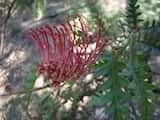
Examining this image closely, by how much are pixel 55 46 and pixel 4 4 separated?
2135 mm

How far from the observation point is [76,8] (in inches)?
184

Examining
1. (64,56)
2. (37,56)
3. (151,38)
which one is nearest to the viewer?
(64,56)

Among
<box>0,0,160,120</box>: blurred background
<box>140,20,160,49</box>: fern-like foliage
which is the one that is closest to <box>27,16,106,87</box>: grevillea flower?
<box>140,20,160,49</box>: fern-like foliage

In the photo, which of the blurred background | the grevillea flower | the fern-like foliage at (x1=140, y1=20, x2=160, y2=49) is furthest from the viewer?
the blurred background

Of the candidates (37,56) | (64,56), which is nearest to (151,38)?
(64,56)

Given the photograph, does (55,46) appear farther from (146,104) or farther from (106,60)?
(146,104)

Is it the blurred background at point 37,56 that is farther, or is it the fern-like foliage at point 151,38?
the blurred background at point 37,56

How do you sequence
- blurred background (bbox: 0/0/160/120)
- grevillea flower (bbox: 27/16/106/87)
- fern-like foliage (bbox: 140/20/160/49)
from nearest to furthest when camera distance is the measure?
grevillea flower (bbox: 27/16/106/87), fern-like foliage (bbox: 140/20/160/49), blurred background (bbox: 0/0/160/120)

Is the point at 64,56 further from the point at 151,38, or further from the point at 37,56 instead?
the point at 37,56

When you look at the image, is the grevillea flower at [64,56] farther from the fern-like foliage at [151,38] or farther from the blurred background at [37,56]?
the blurred background at [37,56]

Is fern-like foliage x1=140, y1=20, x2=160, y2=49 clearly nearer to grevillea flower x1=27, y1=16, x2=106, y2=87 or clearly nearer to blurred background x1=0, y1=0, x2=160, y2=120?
grevillea flower x1=27, y1=16, x2=106, y2=87

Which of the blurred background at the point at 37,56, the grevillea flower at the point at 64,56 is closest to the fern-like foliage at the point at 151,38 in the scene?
the grevillea flower at the point at 64,56

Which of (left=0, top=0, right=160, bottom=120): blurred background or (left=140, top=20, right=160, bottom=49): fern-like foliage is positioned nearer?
(left=140, top=20, right=160, bottom=49): fern-like foliage

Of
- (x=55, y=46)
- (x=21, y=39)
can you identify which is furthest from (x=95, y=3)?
(x=55, y=46)
